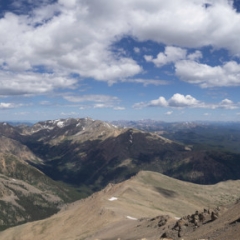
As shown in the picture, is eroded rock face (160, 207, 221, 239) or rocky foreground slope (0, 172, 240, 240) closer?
rocky foreground slope (0, 172, 240, 240)

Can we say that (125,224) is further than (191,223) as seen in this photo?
Yes

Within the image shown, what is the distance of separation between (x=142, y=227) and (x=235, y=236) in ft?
196

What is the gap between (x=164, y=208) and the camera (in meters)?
200

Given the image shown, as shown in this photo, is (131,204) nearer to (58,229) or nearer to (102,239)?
(58,229)

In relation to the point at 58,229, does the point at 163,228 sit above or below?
above

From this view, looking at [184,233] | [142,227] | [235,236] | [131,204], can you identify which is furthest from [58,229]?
[235,236]

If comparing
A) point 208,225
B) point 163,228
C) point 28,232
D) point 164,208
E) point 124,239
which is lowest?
point 28,232

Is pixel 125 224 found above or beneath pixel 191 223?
beneath

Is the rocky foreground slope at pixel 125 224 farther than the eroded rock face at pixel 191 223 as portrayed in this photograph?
No

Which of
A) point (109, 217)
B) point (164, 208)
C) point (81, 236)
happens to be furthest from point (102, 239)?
point (164, 208)

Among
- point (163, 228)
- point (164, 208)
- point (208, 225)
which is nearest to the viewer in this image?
point (208, 225)

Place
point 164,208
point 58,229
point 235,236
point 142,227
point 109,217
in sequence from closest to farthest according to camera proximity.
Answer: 1. point 235,236
2. point 142,227
3. point 109,217
4. point 58,229
5. point 164,208

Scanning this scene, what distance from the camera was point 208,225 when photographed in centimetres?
7494

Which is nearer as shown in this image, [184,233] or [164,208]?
[184,233]
